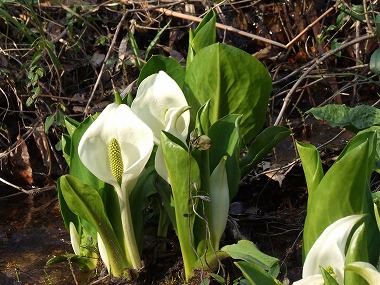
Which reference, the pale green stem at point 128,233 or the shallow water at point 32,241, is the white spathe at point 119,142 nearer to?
the pale green stem at point 128,233

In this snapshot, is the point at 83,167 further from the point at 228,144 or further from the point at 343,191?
the point at 343,191

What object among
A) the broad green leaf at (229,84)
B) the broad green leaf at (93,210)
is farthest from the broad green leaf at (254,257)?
the broad green leaf at (229,84)

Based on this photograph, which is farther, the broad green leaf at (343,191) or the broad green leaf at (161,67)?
the broad green leaf at (161,67)

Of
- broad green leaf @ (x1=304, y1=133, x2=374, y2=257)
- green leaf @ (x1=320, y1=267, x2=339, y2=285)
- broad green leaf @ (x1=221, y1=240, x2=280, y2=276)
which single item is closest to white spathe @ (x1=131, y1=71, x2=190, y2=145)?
broad green leaf @ (x1=221, y1=240, x2=280, y2=276)

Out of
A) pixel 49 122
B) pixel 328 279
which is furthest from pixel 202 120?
pixel 49 122

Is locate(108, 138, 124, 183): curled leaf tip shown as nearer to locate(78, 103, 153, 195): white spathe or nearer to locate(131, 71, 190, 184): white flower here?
locate(78, 103, 153, 195): white spathe

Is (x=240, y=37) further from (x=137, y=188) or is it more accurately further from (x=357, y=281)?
(x=357, y=281)

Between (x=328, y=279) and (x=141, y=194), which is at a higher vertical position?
(x=328, y=279)

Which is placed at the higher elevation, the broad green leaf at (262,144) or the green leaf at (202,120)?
the green leaf at (202,120)
